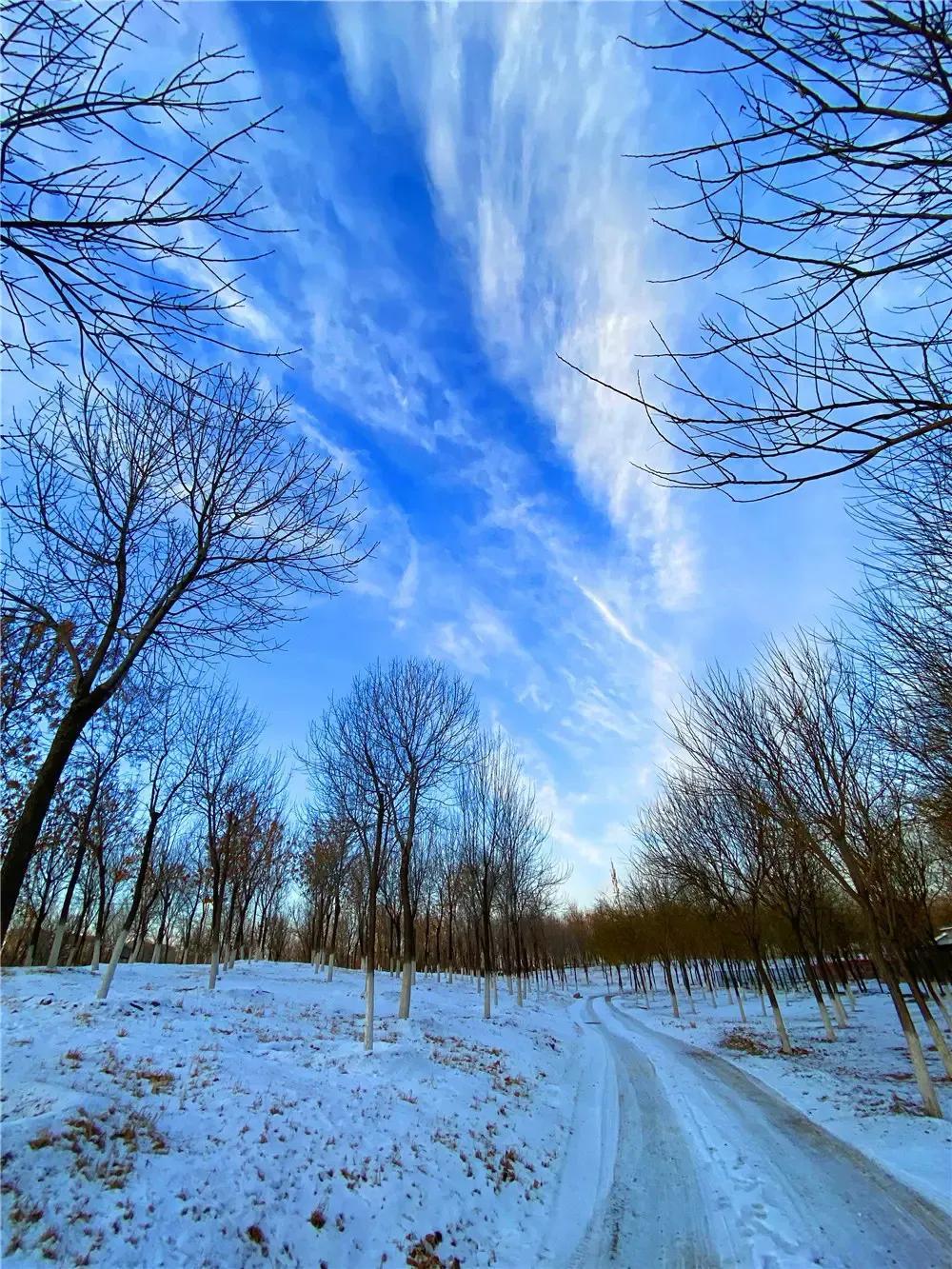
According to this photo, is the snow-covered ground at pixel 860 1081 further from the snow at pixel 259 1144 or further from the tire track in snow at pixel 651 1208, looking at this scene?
the snow at pixel 259 1144

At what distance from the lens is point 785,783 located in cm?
1123

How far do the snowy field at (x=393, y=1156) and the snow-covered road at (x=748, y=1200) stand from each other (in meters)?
0.03

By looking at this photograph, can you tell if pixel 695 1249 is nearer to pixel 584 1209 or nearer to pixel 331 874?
pixel 584 1209

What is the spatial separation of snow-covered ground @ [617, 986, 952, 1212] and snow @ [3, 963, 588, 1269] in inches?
138

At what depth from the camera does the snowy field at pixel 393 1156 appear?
3.96 metres

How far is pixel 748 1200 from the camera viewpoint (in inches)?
213

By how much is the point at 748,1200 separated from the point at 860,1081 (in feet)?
24.1

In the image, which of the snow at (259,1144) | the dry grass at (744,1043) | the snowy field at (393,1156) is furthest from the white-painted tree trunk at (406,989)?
the dry grass at (744,1043)

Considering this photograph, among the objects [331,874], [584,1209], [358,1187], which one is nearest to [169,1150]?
[358,1187]

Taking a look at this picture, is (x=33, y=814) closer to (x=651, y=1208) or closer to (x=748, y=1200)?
(x=651, y=1208)

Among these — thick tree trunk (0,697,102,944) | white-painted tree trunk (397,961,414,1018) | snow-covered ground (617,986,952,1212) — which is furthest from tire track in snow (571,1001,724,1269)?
white-painted tree trunk (397,961,414,1018)

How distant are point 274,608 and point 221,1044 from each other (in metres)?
7.13

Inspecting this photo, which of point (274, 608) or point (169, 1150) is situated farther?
point (274, 608)

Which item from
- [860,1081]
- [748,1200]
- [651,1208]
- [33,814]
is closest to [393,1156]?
[651,1208]
